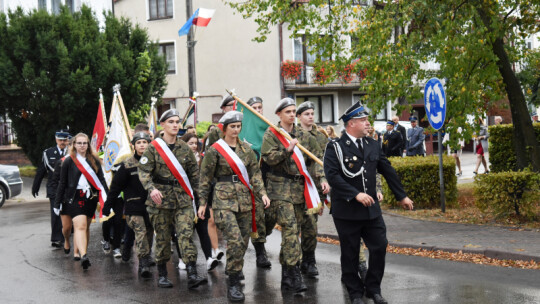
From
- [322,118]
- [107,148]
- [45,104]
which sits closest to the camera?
[107,148]

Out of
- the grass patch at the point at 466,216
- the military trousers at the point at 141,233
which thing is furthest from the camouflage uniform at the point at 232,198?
the grass patch at the point at 466,216

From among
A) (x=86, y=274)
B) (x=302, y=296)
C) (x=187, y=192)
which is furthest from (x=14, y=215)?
(x=302, y=296)

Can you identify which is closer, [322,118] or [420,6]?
[420,6]

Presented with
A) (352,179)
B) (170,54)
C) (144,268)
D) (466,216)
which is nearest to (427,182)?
(466,216)

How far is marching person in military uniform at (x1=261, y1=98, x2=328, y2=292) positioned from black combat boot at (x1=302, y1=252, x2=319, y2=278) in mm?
589

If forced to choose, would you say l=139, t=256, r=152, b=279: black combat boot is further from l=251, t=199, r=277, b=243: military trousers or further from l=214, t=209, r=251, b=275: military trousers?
l=214, t=209, r=251, b=275: military trousers

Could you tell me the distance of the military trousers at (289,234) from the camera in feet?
24.8

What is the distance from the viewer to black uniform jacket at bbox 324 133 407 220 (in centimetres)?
666

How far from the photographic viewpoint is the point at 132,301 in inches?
294

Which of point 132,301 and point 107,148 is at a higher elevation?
point 107,148

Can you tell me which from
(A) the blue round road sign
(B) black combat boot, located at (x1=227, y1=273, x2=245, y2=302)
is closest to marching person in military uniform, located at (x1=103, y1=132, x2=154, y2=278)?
(B) black combat boot, located at (x1=227, y1=273, x2=245, y2=302)

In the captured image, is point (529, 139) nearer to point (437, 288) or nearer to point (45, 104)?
point (437, 288)

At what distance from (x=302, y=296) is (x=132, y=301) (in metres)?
1.74

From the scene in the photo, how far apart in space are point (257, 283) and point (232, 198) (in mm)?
1188
